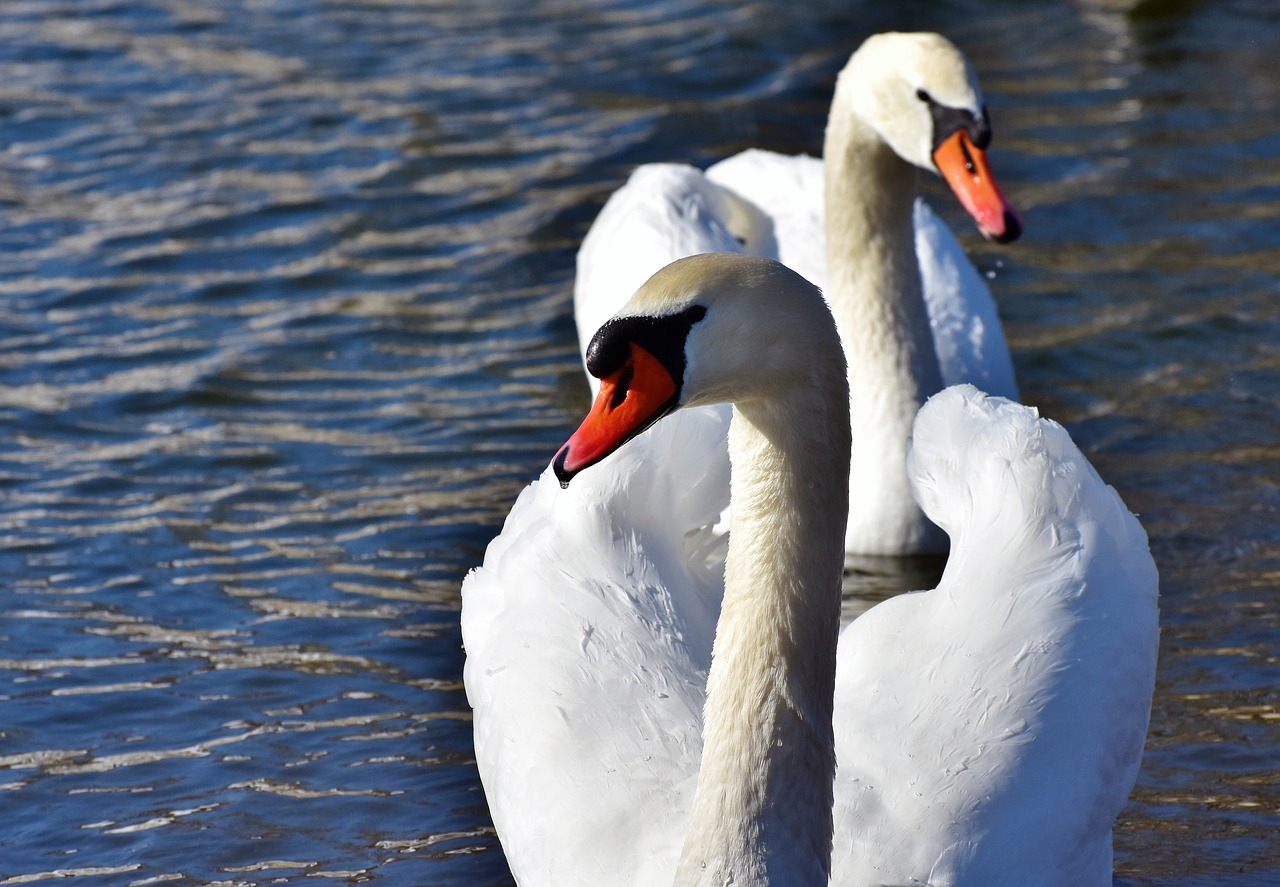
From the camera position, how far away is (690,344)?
3467 mm

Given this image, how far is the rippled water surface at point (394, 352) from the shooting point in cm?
547

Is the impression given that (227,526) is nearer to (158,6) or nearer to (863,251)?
(863,251)

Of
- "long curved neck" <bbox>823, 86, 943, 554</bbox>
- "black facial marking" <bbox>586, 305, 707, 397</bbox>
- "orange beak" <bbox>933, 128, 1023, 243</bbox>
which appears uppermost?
"black facial marking" <bbox>586, 305, 707, 397</bbox>

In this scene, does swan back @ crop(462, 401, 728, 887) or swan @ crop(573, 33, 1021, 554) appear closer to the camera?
swan back @ crop(462, 401, 728, 887)

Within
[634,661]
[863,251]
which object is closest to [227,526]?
[863,251]

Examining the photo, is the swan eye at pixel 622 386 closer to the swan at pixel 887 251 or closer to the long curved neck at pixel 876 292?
the swan at pixel 887 251

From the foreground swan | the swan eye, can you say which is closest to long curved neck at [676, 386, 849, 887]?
the foreground swan

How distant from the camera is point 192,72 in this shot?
40.1 feet

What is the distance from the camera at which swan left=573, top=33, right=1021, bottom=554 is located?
6613mm

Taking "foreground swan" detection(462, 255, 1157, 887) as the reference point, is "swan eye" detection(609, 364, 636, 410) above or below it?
above

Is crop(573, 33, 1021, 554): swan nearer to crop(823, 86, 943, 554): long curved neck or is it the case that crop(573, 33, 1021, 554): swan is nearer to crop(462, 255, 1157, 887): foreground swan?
crop(823, 86, 943, 554): long curved neck

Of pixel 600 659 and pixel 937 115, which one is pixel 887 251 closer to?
pixel 937 115

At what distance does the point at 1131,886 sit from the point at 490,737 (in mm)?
1599

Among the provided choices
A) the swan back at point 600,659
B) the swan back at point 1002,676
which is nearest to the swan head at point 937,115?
the swan back at point 1002,676
